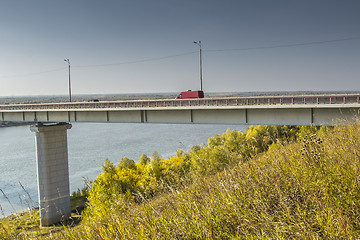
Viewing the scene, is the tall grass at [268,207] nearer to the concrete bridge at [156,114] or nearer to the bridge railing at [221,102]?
the concrete bridge at [156,114]

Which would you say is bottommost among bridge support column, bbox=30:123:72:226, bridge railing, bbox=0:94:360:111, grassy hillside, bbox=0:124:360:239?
bridge support column, bbox=30:123:72:226

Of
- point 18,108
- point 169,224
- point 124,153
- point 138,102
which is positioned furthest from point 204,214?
point 124,153

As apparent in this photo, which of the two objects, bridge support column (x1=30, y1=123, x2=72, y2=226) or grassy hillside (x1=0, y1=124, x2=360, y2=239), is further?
bridge support column (x1=30, y1=123, x2=72, y2=226)

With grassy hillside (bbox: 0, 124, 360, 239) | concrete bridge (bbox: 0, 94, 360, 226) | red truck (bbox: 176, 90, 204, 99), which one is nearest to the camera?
grassy hillside (bbox: 0, 124, 360, 239)

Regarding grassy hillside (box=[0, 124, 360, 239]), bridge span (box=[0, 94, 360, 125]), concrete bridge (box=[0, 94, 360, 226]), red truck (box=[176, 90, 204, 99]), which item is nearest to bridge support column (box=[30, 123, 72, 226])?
concrete bridge (box=[0, 94, 360, 226])

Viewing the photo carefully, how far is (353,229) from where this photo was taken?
353 centimetres

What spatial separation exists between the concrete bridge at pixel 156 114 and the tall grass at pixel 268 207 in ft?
38.1

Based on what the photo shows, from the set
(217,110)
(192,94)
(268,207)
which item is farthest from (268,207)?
(192,94)

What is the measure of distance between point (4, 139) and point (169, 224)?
94.8 meters

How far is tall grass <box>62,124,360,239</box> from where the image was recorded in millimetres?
3799

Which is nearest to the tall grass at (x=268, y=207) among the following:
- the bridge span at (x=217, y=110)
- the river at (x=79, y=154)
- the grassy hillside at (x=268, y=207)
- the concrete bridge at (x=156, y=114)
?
the grassy hillside at (x=268, y=207)

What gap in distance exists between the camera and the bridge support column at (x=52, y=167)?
3231 cm

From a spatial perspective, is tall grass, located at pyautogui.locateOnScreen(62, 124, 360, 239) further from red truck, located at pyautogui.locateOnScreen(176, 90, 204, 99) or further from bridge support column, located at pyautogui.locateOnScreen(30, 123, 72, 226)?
bridge support column, located at pyautogui.locateOnScreen(30, 123, 72, 226)

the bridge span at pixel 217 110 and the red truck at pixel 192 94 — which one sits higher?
the red truck at pixel 192 94
